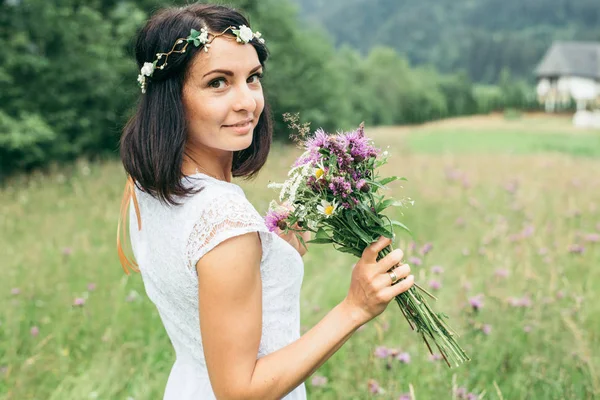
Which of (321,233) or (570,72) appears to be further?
(570,72)

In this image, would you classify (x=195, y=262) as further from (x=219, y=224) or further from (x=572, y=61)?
(x=572, y=61)

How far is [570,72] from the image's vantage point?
8600 cm

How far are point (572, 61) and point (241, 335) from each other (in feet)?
323

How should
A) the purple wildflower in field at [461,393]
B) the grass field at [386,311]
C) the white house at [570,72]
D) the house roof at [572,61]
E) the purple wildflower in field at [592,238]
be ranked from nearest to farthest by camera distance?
the purple wildflower in field at [461,393], the grass field at [386,311], the purple wildflower in field at [592,238], the white house at [570,72], the house roof at [572,61]

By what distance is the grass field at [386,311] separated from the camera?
2.99 meters

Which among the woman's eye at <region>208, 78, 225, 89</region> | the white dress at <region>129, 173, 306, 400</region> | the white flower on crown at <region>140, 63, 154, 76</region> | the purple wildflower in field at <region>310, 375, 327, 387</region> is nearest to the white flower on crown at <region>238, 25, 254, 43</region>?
the woman's eye at <region>208, 78, 225, 89</region>

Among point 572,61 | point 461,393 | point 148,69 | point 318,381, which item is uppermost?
point 148,69

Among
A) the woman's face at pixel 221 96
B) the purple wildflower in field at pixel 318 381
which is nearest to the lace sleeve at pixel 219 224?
the woman's face at pixel 221 96

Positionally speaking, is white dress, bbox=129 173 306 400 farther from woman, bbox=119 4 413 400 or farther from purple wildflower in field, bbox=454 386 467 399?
purple wildflower in field, bbox=454 386 467 399

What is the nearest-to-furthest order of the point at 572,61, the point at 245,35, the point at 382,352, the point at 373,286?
the point at 373,286, the point at 245,35, the point at 382,352, the point at 572,61

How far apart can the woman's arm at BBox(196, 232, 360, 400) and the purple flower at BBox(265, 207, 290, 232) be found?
0.30 ft

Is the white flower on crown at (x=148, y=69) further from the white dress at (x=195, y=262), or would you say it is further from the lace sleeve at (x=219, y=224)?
the lace sleeve at (x=219, y=224)

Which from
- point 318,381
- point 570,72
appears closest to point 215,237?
point 318,381

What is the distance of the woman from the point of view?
1350 mm
